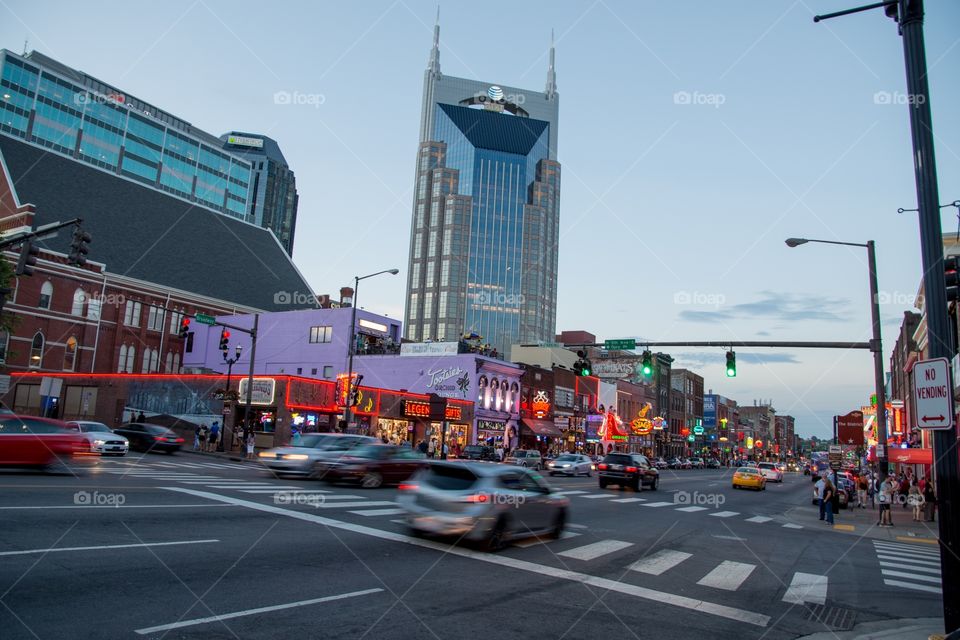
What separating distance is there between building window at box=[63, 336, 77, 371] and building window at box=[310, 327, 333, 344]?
2465 centimetres

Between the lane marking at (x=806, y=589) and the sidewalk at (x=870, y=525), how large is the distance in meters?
11.1

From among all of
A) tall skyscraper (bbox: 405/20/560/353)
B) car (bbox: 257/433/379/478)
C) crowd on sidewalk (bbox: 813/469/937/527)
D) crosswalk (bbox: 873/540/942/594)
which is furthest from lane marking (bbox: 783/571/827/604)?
tall skyscraper (bbox: 405/20/560/353)

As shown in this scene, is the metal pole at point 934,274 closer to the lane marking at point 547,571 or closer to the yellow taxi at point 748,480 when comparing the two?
the lane marking at point 547,571

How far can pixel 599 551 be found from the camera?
12211 millimetres

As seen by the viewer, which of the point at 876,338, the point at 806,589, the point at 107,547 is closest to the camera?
the point at 107,547

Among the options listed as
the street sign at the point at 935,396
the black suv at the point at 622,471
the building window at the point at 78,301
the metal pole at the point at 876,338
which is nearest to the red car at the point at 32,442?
the street sign at the point at 935,396

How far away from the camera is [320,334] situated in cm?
5525

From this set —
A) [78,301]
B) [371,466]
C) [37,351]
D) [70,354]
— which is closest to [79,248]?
[371,466]

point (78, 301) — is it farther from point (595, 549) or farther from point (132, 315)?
point (595, 549)

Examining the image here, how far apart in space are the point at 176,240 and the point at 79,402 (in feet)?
81.0

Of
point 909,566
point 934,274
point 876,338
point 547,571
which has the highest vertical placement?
point 876,338

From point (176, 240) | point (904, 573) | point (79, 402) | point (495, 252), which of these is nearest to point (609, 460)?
point (904, 573)

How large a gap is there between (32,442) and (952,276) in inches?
788

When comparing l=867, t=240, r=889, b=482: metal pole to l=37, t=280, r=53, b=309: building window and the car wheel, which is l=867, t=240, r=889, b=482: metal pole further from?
l=37, t=280, r=53, b=309: building window
